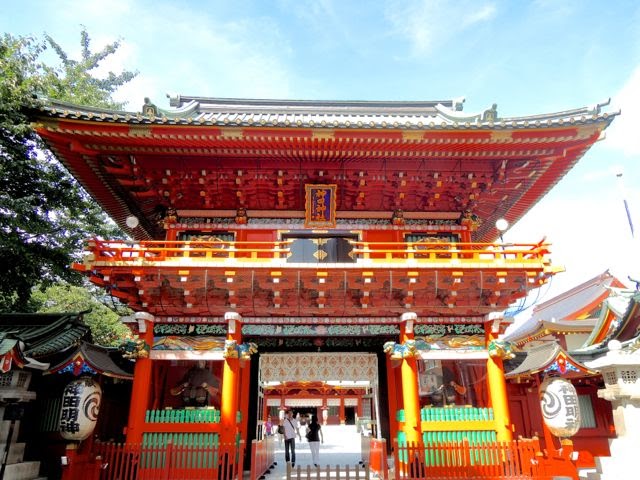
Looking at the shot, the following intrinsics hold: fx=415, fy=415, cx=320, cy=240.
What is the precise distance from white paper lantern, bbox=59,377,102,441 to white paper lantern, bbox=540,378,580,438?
32.2ft

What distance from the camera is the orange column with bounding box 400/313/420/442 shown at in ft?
32.1

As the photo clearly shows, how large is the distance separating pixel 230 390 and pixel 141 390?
2.17m

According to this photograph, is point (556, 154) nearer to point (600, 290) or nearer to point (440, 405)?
point (440, 405)

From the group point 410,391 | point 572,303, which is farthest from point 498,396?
point 572,303

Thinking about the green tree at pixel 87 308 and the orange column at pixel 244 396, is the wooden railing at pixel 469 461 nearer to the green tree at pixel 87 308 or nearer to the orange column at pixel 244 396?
the orange column at pixel 244 396

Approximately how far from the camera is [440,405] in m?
10.7

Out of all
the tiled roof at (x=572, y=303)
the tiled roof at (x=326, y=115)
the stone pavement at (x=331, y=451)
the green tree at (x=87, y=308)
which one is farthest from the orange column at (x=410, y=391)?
the green tree at (x=87, y=308)

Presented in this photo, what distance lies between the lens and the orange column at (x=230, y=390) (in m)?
9.72

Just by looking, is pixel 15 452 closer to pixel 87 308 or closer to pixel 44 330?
pixel 44 330

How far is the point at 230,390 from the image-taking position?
9.98 meters

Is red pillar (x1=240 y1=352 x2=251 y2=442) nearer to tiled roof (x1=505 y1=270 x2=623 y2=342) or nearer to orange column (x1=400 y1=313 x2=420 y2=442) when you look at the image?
orange column (x1=400 y1=313 x2=420 y2=442)

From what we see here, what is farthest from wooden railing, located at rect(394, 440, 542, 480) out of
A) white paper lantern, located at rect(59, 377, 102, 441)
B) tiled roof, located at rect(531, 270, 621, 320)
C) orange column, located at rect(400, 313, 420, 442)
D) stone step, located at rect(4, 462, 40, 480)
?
tiled roof, located at rect(531, 270, 621, 320)

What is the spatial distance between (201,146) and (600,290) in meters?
24.4

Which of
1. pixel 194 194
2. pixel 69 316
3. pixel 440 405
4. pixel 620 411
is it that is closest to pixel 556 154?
pixel 620 411
